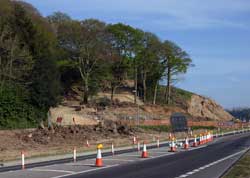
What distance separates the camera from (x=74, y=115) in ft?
275

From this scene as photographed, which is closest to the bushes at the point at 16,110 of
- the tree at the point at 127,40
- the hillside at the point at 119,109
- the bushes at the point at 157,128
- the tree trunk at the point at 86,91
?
the hillside at the point at 119,109

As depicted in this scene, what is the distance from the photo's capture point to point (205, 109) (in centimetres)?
13825

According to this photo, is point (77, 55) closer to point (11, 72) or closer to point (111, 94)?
point (111, 94)

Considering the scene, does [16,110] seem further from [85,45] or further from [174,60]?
[174,60]

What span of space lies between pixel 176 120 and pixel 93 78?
18877 mm

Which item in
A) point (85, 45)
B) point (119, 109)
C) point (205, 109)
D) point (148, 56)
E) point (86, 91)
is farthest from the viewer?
point (205, 109)

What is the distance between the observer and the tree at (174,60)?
367 feet

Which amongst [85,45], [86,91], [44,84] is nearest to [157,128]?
[86,91]

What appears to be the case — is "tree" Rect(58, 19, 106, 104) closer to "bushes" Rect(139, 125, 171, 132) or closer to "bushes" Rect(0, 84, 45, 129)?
"bushes" Rect(139, 125, 171, 132)

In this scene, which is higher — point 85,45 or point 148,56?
point 148,56

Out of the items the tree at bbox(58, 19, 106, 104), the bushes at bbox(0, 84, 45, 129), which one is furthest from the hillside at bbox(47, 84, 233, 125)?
the bushes at bbox(0, 84, 45, 129)

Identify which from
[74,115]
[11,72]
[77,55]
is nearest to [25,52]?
[11,72]

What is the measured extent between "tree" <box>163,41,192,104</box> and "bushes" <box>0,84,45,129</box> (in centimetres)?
4765

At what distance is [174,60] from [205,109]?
28462 mm
